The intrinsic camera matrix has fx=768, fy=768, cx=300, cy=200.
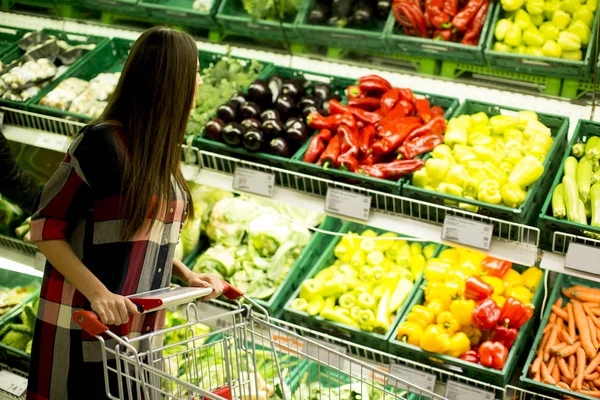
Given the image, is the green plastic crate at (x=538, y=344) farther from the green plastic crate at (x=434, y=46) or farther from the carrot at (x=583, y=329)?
the green plastic crate at (x=434, y=46)

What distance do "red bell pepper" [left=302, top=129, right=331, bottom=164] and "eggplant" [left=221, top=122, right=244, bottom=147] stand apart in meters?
0.27

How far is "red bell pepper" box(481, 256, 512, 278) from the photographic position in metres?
3.21

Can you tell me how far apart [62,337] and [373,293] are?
1.52 meters

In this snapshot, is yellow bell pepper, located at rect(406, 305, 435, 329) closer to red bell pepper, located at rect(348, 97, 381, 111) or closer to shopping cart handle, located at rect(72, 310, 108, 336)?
red bell pepper, located at rect(348, 97, 381, 111)

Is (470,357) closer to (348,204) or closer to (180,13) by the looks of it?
(348,204)

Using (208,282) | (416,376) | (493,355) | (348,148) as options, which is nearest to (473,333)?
(493,355)

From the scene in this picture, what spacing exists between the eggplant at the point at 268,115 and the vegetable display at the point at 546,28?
98 centimetres

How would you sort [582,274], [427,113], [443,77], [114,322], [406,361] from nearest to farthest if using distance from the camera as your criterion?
[114,322], [582,274], [406,361], [427,113], [443,77]

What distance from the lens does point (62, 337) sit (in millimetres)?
2135

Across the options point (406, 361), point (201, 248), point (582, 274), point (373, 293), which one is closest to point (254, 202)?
point (201, 248)

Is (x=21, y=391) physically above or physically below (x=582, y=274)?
below

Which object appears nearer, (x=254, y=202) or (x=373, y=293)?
(x=373, y=293)

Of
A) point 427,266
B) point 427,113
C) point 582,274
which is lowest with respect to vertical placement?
point 427,266

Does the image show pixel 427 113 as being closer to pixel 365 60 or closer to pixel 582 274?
pixel 365 60
